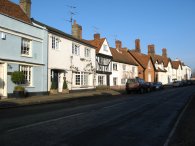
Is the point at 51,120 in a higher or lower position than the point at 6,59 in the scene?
lower

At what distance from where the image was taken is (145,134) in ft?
27.9

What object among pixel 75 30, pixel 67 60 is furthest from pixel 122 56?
pixel 67 60

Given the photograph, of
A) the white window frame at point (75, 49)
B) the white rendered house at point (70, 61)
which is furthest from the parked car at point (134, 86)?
the white window frame at point (75, 49)

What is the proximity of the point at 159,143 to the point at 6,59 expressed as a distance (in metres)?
16.7

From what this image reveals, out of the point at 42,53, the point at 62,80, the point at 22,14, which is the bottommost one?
the point at 62,80

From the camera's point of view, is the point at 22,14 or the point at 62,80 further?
the point at 62,80

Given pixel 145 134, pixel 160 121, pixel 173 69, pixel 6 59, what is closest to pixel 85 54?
pixel 6 59

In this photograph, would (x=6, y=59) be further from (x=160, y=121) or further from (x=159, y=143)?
(x=159, y=143)

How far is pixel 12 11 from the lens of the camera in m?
23.9

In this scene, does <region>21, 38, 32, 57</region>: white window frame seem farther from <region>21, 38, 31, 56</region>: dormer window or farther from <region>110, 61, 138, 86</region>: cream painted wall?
<region>110, 61, 138, 86</region>: cream painted wall

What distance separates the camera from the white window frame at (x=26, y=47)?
23452 mm

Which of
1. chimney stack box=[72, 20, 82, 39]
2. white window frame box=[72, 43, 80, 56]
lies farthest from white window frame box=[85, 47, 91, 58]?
chimney stack box=[72, 20, 82, 39]

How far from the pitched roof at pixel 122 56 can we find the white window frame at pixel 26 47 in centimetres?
2426

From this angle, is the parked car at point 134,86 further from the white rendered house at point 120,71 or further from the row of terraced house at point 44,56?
the white rendered house at point 120,71
